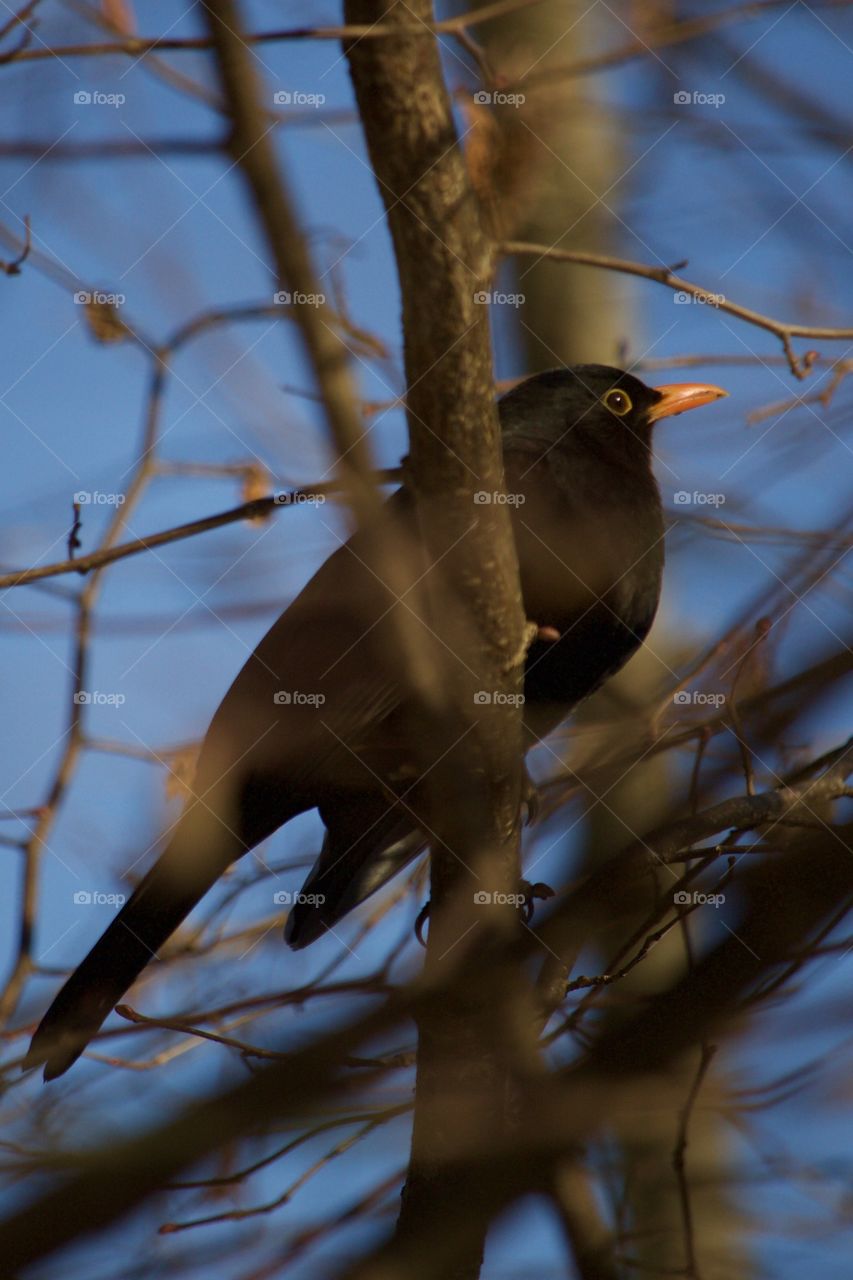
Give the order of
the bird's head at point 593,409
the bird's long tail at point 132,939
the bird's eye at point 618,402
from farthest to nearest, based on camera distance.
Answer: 1. the bird's eye at point 618,402
2. the bird's head at point 593,409
3. the bird's long tail at point 132,939

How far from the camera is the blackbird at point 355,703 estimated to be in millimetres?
3223

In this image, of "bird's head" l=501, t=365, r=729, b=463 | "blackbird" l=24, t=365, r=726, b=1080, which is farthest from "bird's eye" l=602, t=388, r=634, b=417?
"blackbird" l=24, t=365, r=726, b=1080

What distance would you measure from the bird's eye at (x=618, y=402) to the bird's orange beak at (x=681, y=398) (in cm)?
12

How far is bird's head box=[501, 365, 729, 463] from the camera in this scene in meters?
3.79

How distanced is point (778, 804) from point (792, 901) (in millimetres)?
1857

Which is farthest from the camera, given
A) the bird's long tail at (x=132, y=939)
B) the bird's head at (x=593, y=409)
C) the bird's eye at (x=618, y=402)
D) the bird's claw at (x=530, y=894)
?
the bird's eye at (x=618, y=402)

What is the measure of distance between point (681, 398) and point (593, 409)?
456 millimetres

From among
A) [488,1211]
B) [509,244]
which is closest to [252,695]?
[509,244]

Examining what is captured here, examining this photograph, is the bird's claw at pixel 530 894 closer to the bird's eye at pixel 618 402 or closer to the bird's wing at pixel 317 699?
the bird's wing at pixel 317 699

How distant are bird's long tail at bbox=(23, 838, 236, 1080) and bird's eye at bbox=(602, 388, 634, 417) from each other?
74.4 inches

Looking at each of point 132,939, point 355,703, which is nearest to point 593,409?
point 355,703

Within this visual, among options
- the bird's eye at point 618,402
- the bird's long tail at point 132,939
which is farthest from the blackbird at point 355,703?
the bird's eye at point 618,402

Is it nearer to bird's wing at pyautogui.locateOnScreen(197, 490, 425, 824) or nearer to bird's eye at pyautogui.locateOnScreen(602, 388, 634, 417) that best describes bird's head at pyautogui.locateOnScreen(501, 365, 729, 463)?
bird's eye at pyautogui.locateOnScreen(602, 388, 634, 417)

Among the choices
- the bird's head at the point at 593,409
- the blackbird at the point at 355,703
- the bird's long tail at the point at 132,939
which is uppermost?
the bird's head at the point at 593,409
